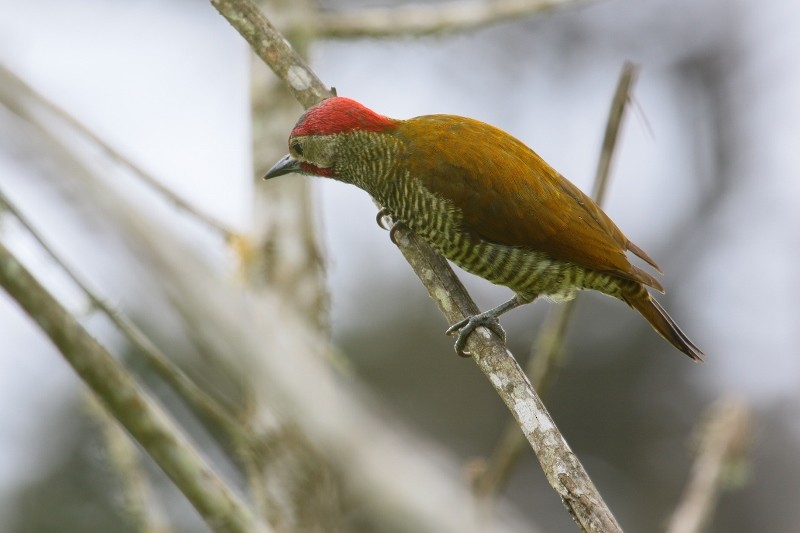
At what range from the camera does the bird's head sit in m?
3.44

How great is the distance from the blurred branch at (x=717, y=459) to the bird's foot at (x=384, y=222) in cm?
143

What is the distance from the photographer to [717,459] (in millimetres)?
3678

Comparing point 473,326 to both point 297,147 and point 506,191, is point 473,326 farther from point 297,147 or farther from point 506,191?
point 297,147

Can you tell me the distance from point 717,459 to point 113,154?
260cm

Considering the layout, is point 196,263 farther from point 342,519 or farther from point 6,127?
point 342,519

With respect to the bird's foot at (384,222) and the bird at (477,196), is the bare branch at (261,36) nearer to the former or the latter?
the bird at (477,196)

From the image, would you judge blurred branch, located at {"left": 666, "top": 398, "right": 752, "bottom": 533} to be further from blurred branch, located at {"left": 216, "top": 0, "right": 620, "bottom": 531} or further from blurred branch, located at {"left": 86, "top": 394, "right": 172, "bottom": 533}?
blurred branch, located at {"left": 86, "top": 394, "right": 172, "bottom": 533}

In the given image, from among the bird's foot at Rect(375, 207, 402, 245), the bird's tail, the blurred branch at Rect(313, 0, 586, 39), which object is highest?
the blurred branch at Rect(313, 0, 586, 39)

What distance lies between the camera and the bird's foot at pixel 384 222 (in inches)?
144

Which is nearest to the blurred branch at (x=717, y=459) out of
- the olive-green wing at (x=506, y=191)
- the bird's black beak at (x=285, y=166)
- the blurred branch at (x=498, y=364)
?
the olive-green wing at (x=506, y=191)

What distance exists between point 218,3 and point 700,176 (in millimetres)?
8649

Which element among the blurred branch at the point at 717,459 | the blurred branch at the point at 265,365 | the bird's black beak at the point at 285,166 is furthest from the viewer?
the bird's black beak at the point at 285,166

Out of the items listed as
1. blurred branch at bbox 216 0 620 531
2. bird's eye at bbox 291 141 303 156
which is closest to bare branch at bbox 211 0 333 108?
blurred branch at bbox 216 0 620 531

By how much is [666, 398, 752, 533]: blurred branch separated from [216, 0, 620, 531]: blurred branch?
115 cm
